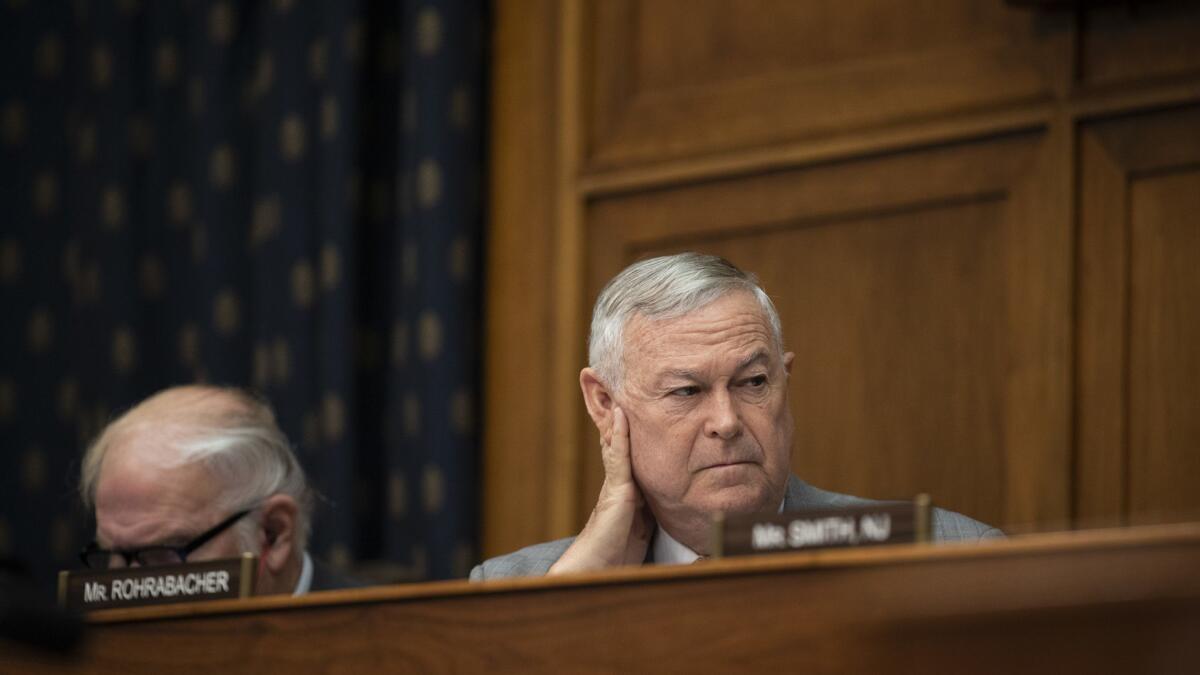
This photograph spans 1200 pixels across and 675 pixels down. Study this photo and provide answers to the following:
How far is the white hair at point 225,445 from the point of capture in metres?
3.47

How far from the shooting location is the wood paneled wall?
12.7ft

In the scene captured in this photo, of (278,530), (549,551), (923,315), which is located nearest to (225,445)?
(278,530)

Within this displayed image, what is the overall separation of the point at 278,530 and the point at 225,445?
21 cm

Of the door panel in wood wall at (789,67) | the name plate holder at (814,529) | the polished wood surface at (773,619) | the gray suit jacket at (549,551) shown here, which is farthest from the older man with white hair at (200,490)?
the name plate holder at (814,529)

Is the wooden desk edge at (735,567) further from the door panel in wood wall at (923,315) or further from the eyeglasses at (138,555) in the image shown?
the door panel in wood wall at (923,315)

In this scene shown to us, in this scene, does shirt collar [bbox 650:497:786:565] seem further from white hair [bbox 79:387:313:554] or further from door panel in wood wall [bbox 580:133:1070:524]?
door panel in wood wall [bbox 580:133:1070:524]

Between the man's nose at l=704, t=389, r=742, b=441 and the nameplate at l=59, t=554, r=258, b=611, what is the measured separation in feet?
2.69

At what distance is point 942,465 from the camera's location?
409 centimetres

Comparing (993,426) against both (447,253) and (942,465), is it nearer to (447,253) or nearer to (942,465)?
(942,465)

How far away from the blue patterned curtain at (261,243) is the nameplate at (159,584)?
7.03 ft

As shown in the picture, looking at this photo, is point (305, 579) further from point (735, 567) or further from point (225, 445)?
point (735, 567)

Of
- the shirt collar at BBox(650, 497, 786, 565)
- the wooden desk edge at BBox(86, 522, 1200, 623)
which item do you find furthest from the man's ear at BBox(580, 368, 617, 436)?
the wooden desk edge at BBox(86, 522, 1200, 623)

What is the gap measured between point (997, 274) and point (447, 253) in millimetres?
1538

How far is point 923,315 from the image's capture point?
13.7ft
